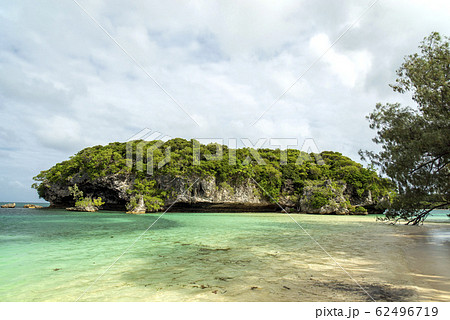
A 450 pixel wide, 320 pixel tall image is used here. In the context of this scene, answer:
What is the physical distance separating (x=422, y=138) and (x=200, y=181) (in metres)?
32.5

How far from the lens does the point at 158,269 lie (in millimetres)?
6004

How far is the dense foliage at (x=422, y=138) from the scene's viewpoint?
788 centimetres

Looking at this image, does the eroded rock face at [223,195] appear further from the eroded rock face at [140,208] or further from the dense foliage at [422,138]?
the dense foliage at [422,138]

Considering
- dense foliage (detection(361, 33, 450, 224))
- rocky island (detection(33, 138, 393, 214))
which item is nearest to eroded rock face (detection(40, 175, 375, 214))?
rocky island (detection(33, 138, 393, 214))

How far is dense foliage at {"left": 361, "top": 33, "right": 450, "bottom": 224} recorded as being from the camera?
7.88m

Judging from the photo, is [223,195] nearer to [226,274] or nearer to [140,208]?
[140,208]

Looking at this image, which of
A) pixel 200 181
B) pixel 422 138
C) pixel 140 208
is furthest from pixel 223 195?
pixel 422 138

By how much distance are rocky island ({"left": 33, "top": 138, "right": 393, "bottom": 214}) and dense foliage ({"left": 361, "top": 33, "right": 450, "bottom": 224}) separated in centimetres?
3000

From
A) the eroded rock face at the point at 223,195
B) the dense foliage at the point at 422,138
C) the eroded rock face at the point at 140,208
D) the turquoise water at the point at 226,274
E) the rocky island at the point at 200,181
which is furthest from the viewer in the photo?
the rocky island at the point at 200,181

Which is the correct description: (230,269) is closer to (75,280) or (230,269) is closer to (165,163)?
(75,280)

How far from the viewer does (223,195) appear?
131ft

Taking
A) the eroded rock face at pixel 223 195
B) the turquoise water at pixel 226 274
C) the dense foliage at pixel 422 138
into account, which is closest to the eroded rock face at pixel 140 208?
the eroded rock face at pixel 223 195

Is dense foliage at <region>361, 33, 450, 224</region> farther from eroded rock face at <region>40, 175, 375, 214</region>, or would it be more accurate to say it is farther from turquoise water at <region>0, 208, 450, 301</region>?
eroded rock face at <region>40, 175, 375, 214</region>
